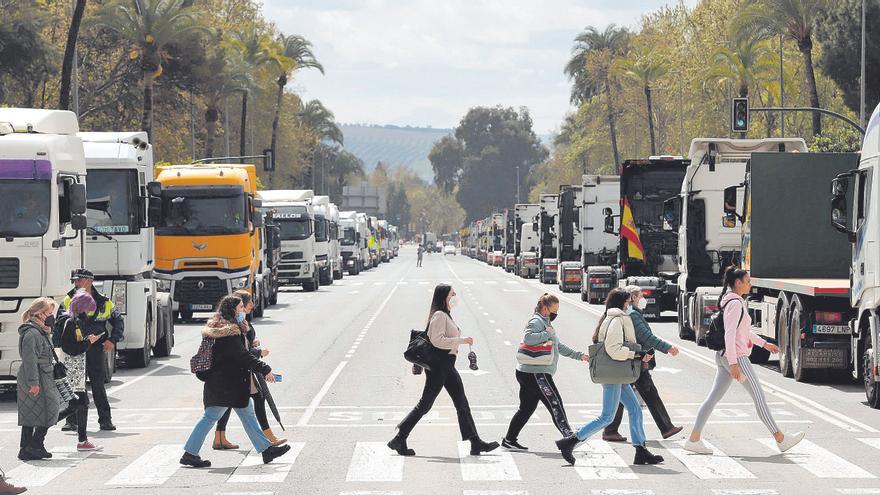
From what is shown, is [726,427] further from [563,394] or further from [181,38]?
[181,38]

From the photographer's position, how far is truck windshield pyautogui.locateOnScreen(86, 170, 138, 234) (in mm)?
24141

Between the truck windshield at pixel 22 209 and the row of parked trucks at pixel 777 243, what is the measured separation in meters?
9.97

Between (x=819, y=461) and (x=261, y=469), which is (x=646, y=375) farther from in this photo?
(x=261, y=469)

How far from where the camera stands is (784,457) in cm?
1352

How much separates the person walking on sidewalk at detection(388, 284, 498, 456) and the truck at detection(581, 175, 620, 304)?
31.8 meters

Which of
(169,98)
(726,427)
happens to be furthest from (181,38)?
(726,427)

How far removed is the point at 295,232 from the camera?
5500 centimetres

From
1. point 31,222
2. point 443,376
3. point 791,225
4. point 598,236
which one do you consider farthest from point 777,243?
point 598,236

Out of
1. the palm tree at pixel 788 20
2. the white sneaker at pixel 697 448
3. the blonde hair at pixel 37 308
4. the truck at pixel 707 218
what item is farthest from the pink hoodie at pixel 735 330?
the palm tree at pixel 788 20

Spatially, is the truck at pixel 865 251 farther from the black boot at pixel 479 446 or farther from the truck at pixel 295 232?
the truck at pixel 295 232

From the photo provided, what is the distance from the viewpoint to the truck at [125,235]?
23.3 m

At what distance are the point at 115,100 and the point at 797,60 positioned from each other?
34.4m

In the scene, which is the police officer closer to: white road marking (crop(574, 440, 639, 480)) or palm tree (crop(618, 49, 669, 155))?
white road marking (crop(574, 440, 639, 480))

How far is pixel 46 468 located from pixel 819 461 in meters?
6.91
